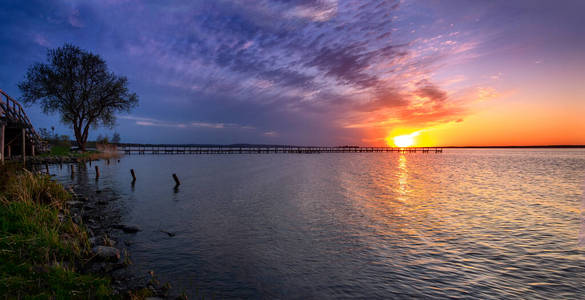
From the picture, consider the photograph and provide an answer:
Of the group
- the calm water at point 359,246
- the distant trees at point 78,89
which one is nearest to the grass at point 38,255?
the calm water at point 359,246

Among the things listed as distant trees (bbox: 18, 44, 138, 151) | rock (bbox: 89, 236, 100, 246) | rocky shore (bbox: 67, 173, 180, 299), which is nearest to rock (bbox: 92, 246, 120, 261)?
rocky shore (bbox: 67, 173, 180, 299)

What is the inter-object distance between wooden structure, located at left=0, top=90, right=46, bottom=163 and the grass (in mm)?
16797

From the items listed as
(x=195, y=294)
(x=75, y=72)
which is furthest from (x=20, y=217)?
(x=75, y=72)

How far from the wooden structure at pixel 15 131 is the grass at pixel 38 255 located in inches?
661

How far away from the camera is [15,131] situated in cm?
2653

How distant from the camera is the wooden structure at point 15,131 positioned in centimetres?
2267

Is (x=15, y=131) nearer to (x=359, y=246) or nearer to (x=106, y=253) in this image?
(x=106, y=253)

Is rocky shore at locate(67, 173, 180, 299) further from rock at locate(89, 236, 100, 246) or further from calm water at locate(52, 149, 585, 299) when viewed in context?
calm water at locate(52, 149, 585, 299)

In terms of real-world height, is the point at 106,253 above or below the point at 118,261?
above

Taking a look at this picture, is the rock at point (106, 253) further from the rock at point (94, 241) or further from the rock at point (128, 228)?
the rock at point (128, 228)

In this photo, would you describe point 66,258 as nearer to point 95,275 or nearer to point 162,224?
point 95,275

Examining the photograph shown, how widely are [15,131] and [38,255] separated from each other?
102ft

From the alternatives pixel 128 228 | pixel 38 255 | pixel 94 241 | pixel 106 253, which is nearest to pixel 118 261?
pixel 106 253

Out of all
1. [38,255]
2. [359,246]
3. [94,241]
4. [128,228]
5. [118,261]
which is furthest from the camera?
[128,228]
